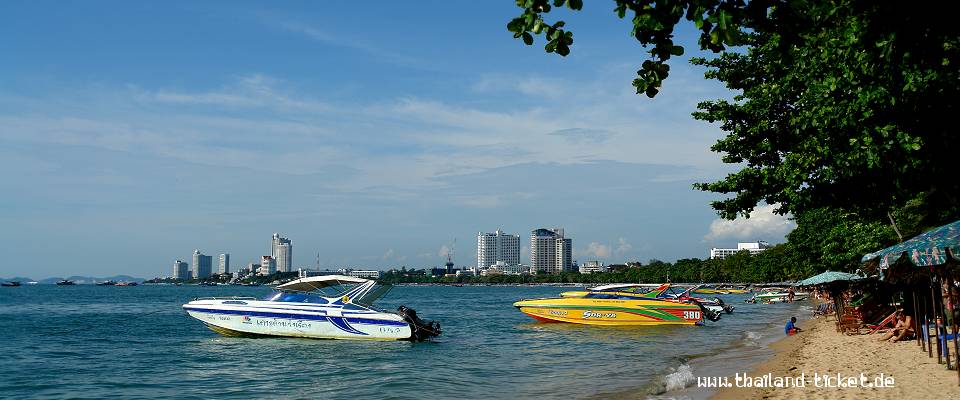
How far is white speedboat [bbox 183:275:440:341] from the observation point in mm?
28219

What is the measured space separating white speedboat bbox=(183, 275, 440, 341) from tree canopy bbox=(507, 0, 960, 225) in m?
13.2

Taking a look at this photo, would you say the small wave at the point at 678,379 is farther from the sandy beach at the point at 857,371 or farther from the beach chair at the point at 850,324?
the beach chair at the point at 850,324

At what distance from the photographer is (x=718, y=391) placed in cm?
1526

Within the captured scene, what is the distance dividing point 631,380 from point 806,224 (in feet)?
105

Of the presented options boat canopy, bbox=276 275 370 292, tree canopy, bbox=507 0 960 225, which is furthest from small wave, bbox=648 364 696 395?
boat canopy, bbox=276 275 370 292

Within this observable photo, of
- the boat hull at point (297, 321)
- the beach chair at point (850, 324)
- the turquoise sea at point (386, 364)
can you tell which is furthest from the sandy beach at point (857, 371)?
the boat hull at point (297, 321)

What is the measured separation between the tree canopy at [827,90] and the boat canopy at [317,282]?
14279 millimetres

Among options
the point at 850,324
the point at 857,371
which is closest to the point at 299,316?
the point at 857,371

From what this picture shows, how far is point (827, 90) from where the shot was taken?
11.1m

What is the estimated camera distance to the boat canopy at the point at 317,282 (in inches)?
1108

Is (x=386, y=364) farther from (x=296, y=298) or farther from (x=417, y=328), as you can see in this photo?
(x=296, y=298)

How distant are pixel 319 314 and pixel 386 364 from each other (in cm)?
687

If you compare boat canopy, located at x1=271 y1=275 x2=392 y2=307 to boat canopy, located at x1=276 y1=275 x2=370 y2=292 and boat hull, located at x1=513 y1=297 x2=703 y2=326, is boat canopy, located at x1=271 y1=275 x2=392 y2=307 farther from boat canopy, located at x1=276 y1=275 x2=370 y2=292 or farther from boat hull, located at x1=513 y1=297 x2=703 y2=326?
boat hull, located at x1=513 y1=297 x2=703 y2=326

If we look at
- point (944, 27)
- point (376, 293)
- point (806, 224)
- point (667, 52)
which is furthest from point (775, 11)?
point (806, 224)
